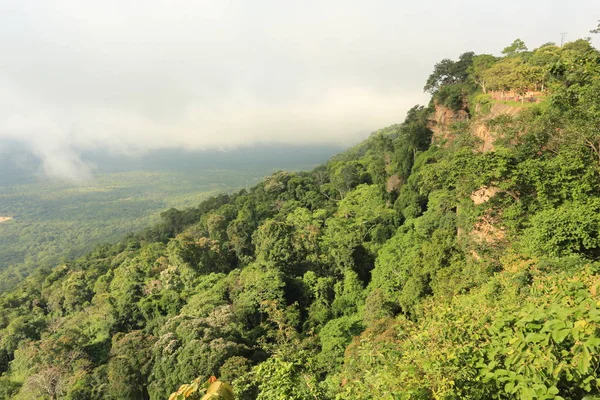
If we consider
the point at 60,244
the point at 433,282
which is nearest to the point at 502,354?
the point at 433,282

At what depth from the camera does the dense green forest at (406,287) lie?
3.71 metres

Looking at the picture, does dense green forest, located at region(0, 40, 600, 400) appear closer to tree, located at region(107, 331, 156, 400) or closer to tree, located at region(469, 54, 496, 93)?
tree, located at region(107, 331, 156, 400)

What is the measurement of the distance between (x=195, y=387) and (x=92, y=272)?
39701mm

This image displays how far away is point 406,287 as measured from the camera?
1478 cm

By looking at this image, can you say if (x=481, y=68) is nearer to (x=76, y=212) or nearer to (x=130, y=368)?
(x=130, y=368)

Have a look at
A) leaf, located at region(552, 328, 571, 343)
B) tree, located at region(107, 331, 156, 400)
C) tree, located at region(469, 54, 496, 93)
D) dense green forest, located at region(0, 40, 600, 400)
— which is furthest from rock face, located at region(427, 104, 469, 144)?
leaf, located at region(552, 328, 571, 343)

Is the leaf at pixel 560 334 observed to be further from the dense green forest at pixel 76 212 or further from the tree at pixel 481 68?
the dense green forest at pixel 76 212

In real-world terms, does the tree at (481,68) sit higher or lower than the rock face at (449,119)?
higher

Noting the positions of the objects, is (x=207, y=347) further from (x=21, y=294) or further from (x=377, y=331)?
(x=21, y=294)

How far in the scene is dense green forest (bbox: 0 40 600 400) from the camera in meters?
3.71

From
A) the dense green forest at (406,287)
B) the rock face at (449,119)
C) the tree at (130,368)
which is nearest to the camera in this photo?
the dense green forest at (406,287)

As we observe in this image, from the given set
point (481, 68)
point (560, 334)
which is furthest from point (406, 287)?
point (481, 68)

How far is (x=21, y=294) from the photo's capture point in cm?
3656

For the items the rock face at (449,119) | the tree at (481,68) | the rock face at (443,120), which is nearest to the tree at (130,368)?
the rock face at (449,119)
